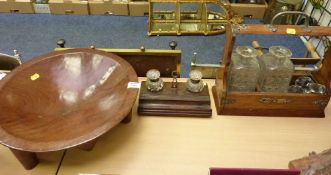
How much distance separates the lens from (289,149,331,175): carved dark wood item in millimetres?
754

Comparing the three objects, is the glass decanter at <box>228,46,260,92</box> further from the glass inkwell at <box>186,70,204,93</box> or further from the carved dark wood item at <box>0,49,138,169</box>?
the carved dark wood item at <box>0,49,138,169</box>

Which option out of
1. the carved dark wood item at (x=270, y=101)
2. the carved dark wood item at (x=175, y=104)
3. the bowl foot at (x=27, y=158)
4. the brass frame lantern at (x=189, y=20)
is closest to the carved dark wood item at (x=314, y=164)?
the carved dark wood item at (x=270, y=101)

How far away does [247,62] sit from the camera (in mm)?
948

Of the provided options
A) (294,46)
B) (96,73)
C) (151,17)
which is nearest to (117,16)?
(151,17)

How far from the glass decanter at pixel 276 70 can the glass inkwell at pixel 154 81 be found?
356mm

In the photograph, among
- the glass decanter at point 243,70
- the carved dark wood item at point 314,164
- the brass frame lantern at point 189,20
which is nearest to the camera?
the carved dark wood item at point 314,164

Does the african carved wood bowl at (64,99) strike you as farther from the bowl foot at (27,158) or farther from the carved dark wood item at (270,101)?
the carved dark wood item at (270,101)

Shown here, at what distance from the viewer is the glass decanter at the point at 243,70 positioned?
939 mm

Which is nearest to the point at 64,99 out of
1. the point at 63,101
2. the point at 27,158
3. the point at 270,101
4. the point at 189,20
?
the point at 63,101

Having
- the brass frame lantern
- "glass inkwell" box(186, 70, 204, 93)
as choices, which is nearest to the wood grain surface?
"glass inkwell" box(186, 70, 204, 93)

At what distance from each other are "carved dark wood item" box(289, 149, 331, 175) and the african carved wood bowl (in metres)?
0.52

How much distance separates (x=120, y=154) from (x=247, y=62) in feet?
1.69

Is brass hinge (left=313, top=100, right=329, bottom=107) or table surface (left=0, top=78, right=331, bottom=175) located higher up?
brass hinge (left=313, top=100, right=329, bottom=107)

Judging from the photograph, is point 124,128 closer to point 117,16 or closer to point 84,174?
point 84,174
